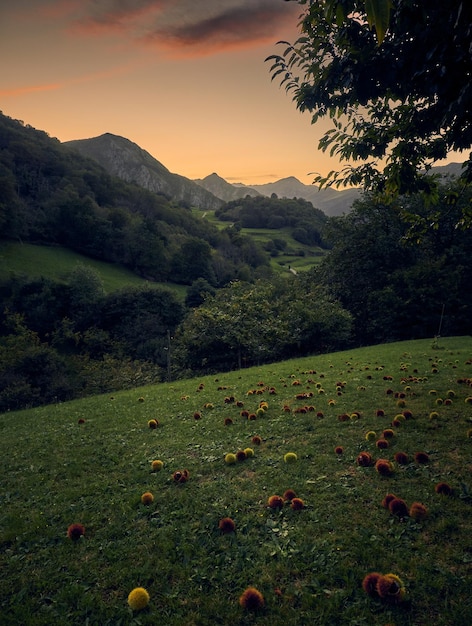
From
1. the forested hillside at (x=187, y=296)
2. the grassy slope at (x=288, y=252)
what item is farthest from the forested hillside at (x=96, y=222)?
the grassy slope at (x=288, y=252)

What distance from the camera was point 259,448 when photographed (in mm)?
6762

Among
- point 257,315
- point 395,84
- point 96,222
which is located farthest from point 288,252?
point 395,84

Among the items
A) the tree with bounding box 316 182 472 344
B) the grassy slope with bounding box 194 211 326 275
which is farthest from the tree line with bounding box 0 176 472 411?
the grassy slope with bounding box 194 211 326 275

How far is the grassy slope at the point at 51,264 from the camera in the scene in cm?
5592

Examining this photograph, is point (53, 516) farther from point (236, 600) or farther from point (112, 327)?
point (112, 327)

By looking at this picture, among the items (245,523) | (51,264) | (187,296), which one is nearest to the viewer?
(245,523)

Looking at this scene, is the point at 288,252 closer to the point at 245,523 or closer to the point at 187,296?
the point at 187,296

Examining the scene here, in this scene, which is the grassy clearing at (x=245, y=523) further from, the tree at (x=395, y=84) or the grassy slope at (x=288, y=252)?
the grassy slope at (x=288, y=252)

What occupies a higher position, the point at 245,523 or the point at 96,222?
the point at 96,222

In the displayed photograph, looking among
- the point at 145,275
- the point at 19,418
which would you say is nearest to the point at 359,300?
the point at 19,418

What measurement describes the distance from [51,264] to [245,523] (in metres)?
67.9

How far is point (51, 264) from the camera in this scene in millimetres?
61656

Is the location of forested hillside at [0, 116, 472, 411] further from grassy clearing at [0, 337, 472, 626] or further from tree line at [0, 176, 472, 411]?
grassy clearing at [0, 337, 472, 626]

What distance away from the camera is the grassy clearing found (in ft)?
10.7
